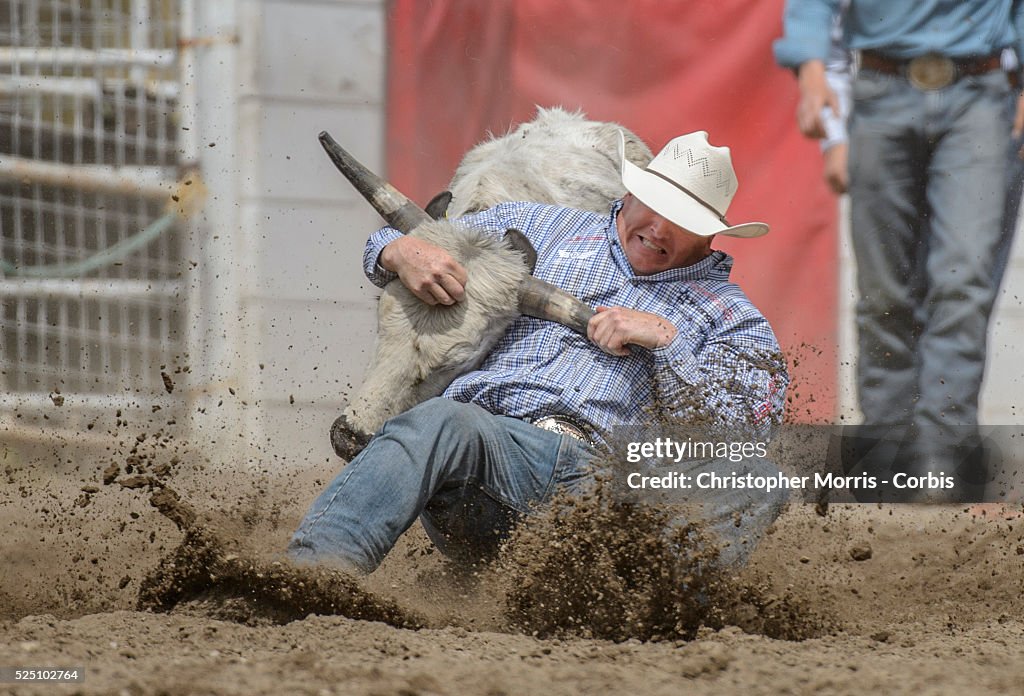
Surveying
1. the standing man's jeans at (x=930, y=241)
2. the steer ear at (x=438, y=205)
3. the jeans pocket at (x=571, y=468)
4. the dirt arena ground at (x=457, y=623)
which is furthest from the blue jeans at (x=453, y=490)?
the standing man's jeans at (x=930, y=241)

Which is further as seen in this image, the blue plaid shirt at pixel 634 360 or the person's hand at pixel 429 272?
the person's hand at pixel 429 272

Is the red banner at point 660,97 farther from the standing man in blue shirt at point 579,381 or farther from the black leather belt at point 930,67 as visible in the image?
the standing man in blue shirt at point 579,381

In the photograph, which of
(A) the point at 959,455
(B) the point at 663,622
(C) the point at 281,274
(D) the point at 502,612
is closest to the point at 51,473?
(C) the point at 281,274

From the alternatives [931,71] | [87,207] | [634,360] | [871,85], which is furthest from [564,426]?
[87,207]

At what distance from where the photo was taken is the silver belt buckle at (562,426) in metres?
3.34

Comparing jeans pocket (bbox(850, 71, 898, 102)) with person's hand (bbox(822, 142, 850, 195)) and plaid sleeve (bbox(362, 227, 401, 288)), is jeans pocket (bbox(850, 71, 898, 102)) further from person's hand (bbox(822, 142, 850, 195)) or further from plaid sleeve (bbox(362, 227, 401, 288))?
plaid sleeve (bbox(362, 227, 401, 288))

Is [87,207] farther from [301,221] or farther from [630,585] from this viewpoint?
[630,585]

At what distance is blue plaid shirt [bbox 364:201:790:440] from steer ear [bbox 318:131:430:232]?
72mm

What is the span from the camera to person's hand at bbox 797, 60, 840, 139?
498 cm

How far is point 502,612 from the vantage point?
120 inches

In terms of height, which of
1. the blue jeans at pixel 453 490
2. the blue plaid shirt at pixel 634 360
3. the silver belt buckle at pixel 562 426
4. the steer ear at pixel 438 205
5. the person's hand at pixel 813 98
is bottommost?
the blue jeans at pixel 453 490

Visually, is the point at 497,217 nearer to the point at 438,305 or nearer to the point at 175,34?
the point at 438,305

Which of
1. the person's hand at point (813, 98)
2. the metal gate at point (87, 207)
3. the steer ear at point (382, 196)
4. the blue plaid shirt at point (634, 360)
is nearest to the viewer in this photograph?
the blue plaid shirt at point (634, 360)

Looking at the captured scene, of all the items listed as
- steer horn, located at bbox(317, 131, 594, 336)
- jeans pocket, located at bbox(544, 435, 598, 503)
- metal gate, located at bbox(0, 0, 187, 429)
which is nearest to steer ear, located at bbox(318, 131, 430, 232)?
steer horn, located at bbox(317, 131, 594, 336)
